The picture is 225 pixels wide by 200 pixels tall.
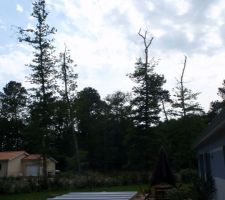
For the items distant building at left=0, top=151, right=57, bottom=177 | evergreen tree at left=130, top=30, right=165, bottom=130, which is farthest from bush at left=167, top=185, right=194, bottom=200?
distant building at left=0, top=151, right=57, bottom=177

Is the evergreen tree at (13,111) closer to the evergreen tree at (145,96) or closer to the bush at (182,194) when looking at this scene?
the evergreen tree at (145,96)

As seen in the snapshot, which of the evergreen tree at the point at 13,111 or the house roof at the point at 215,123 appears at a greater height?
the evergreen tree at the point at 13,111

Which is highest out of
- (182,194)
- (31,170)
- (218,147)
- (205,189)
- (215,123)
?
(31,170)

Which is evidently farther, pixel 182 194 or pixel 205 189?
pixel 182 194

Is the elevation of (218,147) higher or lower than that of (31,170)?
lower

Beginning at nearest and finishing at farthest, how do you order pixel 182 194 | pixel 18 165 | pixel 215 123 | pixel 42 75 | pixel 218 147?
pixel 215 123 → pixel 218 147 → pixel 182 194 → pixel 42 75 → pixel 18 165

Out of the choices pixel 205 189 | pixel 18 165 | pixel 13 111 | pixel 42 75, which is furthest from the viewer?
pixel 13 111

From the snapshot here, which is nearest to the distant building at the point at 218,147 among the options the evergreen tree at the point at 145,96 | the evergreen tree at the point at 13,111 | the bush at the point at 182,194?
the bush at the point at 182,194

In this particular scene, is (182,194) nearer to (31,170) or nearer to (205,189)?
(205,189)

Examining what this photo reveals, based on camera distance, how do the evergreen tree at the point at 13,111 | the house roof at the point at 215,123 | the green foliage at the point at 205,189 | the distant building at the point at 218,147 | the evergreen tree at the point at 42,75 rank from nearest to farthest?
the house roof at the point at 215,123 < the distant building at the point at 218,147 < the green foliage at the point at 205,189 < the evergreen tree at the point at 42,75 < the evergreen tree at the point at 13,111

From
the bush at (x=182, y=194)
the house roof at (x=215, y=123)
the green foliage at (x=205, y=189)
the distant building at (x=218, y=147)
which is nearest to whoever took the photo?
the house roof at (x=215, y=123)

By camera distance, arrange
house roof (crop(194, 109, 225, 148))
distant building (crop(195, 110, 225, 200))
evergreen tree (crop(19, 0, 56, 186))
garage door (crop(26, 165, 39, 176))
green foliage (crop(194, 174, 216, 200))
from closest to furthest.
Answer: house roof (crop(194, 109, 225, 148)) < distant building (crop(195, 110, 225, 200)) < green foliage (crop(194, 174, 216, 200)) < evergreen tree (crop(19, 0, 56, 186)) < garage door (crop(26, 165, 39, 176))

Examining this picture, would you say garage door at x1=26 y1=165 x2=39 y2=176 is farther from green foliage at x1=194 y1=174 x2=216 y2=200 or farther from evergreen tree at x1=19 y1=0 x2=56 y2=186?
green foliage at x1=194 y1=174 x2=216 y2=200

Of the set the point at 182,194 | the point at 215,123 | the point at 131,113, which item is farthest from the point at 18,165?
the point at 215,123
